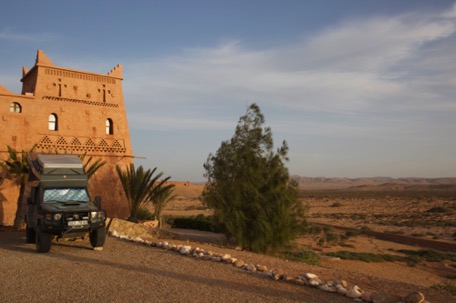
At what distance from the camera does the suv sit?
1247 centimetres

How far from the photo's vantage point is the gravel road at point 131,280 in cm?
789

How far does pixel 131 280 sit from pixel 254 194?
8.99 meters

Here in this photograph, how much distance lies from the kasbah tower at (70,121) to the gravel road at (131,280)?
11956 mm

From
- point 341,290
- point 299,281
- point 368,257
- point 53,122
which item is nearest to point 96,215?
point 299,281

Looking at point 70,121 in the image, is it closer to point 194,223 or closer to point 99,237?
point 194,223

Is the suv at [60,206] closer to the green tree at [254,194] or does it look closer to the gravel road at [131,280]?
the gravel road at [131,280]

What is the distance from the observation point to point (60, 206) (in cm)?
1302

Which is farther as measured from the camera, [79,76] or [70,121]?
[79,76]

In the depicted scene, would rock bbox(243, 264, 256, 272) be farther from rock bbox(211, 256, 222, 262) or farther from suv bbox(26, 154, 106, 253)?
suv bbox(26, 154, 106, 253)

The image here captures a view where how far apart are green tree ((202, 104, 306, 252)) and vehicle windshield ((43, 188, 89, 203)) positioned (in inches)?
231

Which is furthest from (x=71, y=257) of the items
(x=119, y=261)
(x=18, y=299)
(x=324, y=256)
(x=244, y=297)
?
(x=324, y=256)

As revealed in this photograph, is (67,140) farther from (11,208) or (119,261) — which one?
(119,261)

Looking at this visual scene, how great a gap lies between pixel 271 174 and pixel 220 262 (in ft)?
23.1

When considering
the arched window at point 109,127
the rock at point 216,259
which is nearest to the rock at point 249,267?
the rock at point 216,259
